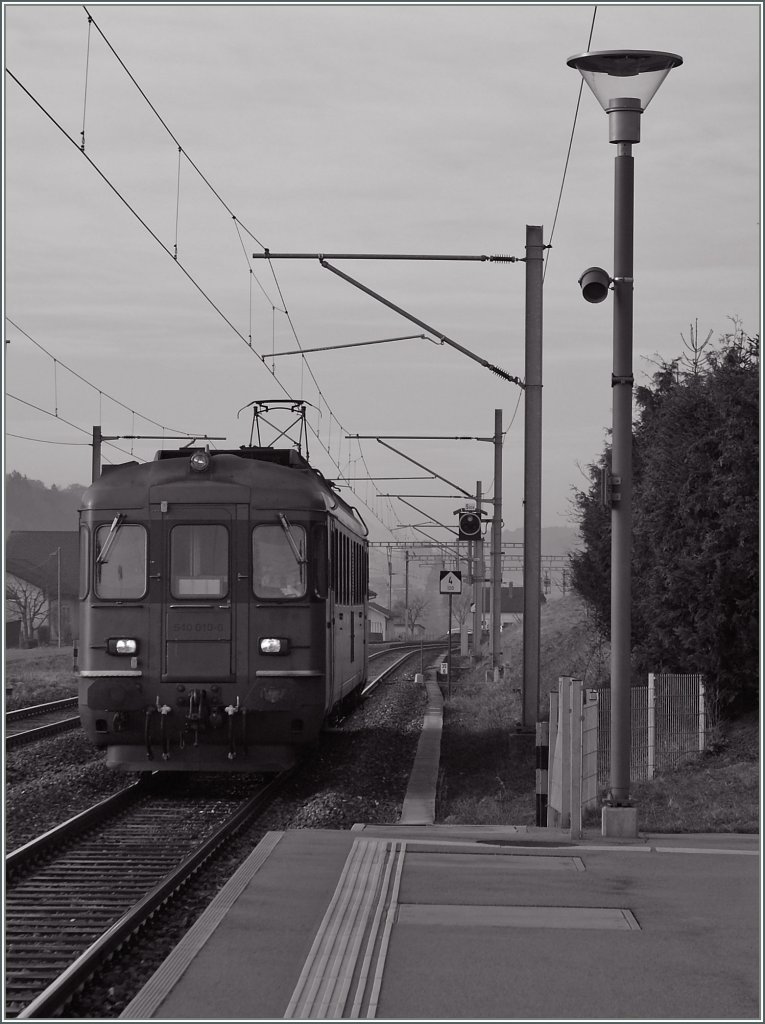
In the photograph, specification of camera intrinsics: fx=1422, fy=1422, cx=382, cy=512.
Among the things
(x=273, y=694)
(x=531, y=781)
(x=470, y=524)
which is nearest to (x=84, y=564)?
(x=273, y=694)

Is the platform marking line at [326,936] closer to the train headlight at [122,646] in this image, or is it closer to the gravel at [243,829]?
the gravel at [243,829]

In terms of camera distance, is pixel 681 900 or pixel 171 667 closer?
pixel 681 900

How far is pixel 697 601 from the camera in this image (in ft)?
56.4

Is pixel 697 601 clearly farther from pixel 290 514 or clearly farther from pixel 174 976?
pixel 174 976

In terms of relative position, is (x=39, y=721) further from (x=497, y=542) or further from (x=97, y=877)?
(x=497, y=542)

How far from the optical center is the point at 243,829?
11.7 m

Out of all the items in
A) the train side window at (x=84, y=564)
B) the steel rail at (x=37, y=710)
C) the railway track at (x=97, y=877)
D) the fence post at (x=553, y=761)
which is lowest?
the steel rail at (x=37, y=710)

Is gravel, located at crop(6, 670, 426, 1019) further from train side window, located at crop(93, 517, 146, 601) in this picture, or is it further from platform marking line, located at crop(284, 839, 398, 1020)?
train side window, located at crop(93, 517, 146, 601)

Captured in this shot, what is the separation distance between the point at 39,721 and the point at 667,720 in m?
10.6

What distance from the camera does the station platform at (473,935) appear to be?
5773mm

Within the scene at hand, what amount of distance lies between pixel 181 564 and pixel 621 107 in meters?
6.35

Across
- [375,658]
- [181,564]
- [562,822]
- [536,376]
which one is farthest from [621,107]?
[375,658]

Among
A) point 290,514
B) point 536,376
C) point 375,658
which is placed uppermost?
point 536,376

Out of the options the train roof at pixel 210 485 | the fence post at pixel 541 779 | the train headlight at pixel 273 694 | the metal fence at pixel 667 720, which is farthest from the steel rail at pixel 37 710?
the fence post at pixel 541 779
